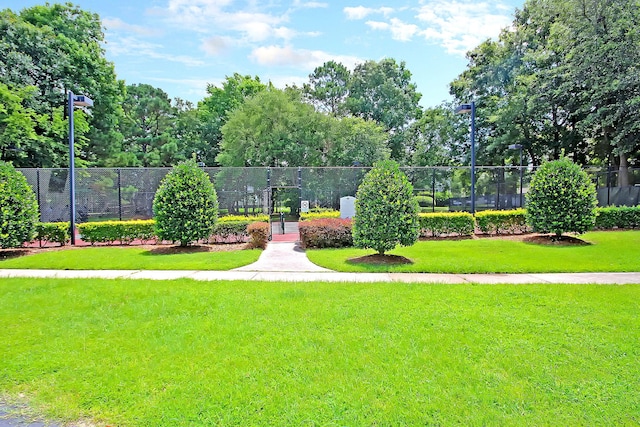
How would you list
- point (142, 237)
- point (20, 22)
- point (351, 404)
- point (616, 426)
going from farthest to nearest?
1. point (20, 22)
2. point (142, 237)
3. point (351, 404)
4. point (616, 426)

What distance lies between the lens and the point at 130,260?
8.88 metres

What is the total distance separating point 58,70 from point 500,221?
74.2 ft

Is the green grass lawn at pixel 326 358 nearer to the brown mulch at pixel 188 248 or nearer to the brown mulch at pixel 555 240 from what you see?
the brown mulch at pixel 188 248

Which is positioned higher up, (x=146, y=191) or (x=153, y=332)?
(x=146, y=191)

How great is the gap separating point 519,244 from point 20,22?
24.6 meters

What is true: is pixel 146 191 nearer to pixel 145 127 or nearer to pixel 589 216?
pixel 589 216

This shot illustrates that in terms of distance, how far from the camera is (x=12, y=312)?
15.8 ft

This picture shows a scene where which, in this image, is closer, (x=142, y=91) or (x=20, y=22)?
(x=20, y=22)

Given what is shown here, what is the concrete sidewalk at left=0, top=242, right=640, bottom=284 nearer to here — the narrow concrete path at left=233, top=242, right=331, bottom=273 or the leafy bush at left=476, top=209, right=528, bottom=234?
the narrow concrete path at left=233, top=242, right=331, bottom=273

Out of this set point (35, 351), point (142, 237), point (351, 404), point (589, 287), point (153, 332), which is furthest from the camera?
point (142, 237)

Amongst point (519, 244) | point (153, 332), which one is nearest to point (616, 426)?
point (153, 332)

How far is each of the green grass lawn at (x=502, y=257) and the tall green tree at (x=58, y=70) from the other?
17075 mm

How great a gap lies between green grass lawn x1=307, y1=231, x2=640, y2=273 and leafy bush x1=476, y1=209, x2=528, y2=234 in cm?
188

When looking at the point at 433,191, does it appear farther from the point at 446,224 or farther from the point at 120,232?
the point at 120,232
